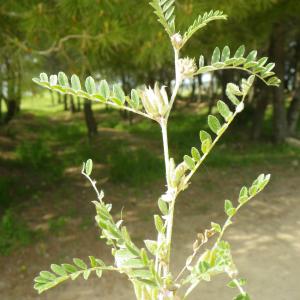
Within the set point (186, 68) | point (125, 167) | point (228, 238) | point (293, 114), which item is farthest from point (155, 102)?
point (293, 114)

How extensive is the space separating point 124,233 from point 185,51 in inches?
190

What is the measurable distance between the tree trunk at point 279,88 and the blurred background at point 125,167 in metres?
0.02

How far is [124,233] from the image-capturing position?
2.21ft

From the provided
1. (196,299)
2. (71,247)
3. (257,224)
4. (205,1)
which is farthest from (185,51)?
(196,299)

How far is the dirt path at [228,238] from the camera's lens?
3.63m

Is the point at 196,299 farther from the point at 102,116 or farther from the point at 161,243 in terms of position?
the point at 102,116

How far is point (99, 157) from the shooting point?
8.33 meters

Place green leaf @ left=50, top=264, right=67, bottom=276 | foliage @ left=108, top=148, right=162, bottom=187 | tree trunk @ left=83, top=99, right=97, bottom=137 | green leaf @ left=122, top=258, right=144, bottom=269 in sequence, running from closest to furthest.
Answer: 1. green leaf @ left=122, top=258, right=144, bottom=269
2. green leaf @ left=50, top=264, right=67, bottom=276
3. foliage @ left=108, top=148, right=162, bottom=187
4. tree trunk @ left=83, top=99, right=97, bottom=137

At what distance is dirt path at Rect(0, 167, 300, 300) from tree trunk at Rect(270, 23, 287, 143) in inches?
99.4

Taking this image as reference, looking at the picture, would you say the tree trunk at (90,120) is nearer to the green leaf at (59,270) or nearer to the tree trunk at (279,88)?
the tree trunk at (279,88)

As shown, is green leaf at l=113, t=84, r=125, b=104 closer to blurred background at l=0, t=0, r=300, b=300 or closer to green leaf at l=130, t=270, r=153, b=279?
green leaf at l=130, t=270, r=153, b=279

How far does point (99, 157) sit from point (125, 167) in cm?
142

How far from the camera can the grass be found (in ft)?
18.1

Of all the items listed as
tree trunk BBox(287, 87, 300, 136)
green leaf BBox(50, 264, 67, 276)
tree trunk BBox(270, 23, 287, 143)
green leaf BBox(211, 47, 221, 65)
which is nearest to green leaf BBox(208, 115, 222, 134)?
green leaf BBox(211, 47, 221, 65)
